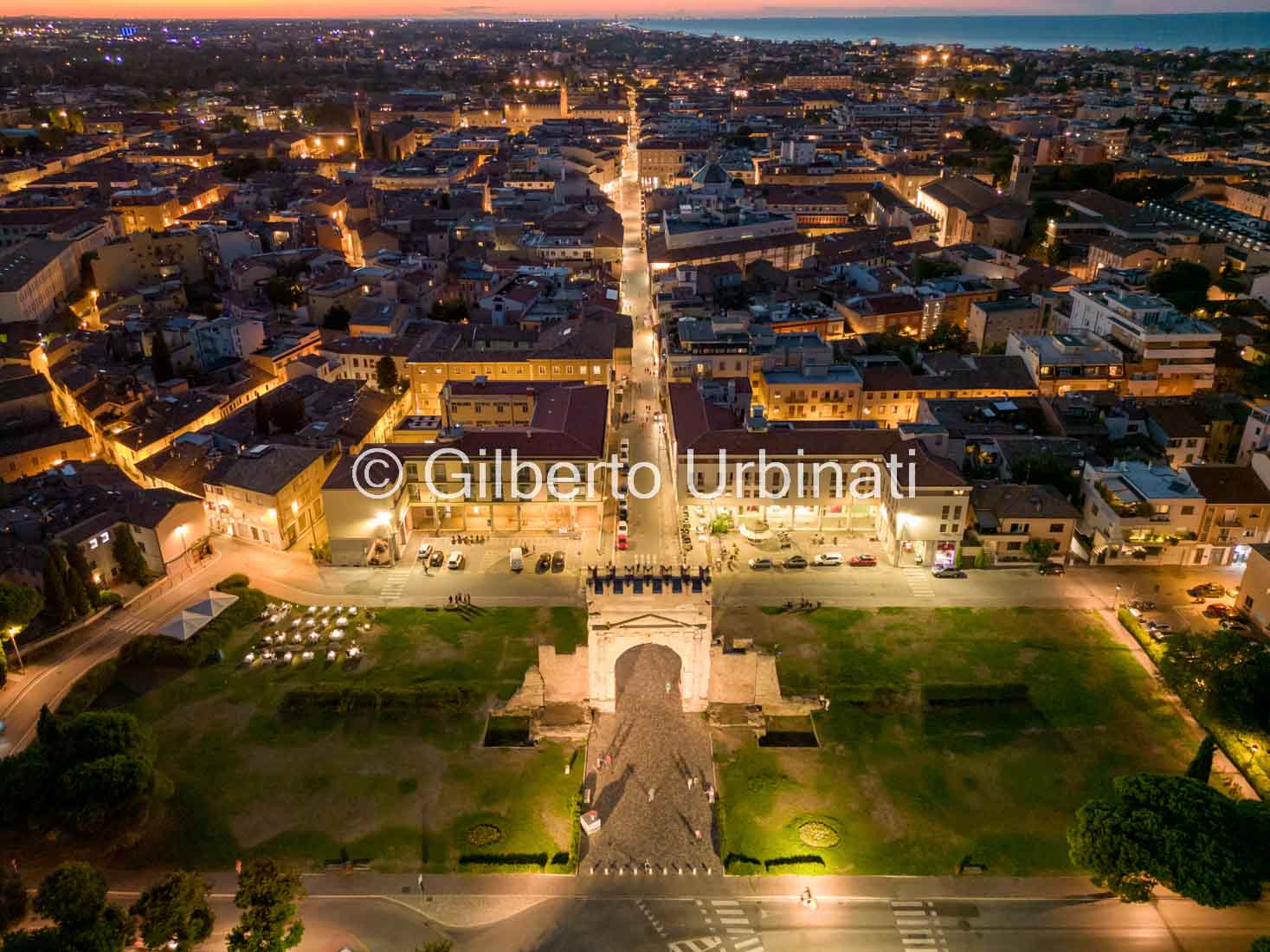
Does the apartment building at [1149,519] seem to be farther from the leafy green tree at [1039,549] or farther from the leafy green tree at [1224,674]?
the leafy green tree at [1224,674]

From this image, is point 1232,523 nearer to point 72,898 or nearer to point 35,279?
point 72,898

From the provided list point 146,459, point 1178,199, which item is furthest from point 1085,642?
point 1178,199

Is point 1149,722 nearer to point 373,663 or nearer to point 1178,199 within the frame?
point 373,663

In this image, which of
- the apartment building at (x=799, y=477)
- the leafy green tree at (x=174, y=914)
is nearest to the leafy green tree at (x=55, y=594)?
the leafy green tree at (x=174, y=914)

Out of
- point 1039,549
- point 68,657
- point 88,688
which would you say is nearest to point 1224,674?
point 1039,549

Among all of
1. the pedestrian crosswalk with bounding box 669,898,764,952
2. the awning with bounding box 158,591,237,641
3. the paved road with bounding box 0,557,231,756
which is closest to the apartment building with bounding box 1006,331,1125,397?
the pedestrian crosswalk with bounding box 669,898,764,952

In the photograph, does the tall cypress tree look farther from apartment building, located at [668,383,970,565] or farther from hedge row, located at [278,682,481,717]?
apartment building, located at [668,383,970,565]
